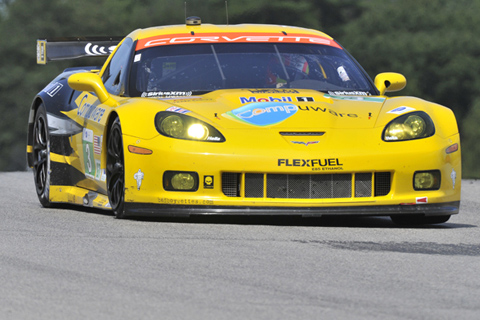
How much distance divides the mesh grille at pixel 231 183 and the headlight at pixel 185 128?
203mm

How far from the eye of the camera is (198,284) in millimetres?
4250

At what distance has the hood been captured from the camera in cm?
632

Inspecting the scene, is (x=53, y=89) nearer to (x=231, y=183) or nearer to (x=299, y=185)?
(x=231, y=183)

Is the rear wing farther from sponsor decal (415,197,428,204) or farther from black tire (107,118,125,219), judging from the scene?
sponsor decal (415,197,428,204)

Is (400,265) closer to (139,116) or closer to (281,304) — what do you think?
(281,304)

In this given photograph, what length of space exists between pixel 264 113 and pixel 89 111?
1522 millimetres

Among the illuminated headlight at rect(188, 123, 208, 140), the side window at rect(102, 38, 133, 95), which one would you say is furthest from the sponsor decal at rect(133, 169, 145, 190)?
the side window at rect(102, 38, 133, 95)

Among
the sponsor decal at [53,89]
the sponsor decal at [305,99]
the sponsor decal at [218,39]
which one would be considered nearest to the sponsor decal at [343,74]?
the sponsor decal at [218,39]

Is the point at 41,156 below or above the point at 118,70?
below

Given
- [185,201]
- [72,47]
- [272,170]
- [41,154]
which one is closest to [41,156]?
[41,154]

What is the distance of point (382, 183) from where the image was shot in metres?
6.24

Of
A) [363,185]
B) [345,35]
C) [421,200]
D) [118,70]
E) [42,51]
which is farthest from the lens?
[345,35]

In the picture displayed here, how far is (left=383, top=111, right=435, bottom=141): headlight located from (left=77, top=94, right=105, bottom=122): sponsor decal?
1834 mm

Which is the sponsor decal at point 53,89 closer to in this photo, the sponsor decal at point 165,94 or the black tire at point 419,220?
the sponsor decal at point 165,94
